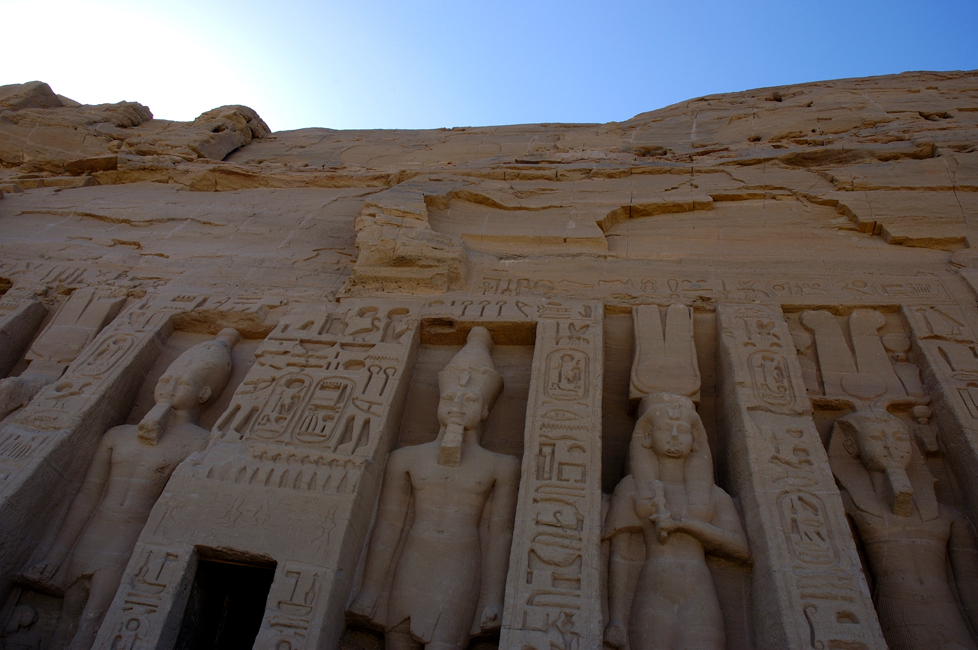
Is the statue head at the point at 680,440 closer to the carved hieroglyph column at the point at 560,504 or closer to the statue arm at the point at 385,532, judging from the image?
the carved hieroglyph column at the point at 560,504

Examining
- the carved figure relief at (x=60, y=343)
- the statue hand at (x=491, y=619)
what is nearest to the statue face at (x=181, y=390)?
the carved figure relief at (x=60, y=343)

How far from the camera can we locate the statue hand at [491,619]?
4090 millimetres

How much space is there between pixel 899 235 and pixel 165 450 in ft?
21.9

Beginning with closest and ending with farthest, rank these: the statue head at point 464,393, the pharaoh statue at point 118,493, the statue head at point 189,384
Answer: the pharaoh statue at point 118,493 < the statue head at point 464,393 < the statue head at point 189,384

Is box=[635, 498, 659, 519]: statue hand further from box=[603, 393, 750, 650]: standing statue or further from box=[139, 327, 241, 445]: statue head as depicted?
box=[139, 327, 241, 445]: statue head

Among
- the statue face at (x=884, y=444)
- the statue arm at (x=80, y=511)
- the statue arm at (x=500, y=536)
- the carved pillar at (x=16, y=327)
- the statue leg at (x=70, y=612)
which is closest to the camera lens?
the statue arm at (x=500, y=536)

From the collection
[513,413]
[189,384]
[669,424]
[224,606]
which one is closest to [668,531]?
[669,424]

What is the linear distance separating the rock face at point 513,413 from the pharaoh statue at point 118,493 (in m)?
0.02

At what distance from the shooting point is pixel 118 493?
5.02 metres

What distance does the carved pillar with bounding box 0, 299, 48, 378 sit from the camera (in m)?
6.35

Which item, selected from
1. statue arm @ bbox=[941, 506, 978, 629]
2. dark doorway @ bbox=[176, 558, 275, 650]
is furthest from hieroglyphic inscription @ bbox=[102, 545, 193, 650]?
A: statue arm @ bbox=[941, 506, 978, 629]

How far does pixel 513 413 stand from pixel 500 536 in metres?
1.19

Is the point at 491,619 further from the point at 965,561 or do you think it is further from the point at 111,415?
the point at 111,415

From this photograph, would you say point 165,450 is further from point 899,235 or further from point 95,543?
point 899,235
